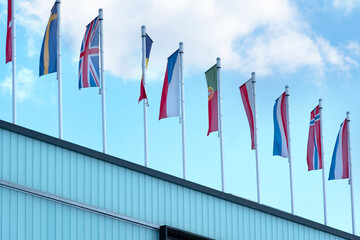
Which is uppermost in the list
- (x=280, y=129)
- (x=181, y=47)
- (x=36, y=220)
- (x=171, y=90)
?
(x=181, y=47)

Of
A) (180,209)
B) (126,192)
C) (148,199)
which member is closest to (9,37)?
(126,192)

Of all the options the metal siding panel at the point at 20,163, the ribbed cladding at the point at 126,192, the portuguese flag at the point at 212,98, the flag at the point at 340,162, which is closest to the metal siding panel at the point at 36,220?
the ribbed cladding at the point at 126,192

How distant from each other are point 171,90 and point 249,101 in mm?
3928

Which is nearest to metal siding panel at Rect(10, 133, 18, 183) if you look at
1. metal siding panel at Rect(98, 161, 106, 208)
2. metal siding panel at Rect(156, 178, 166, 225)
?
metal siding panel at Rect(98, 161, 106, 208)

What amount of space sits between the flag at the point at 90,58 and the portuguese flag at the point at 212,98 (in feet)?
17.2

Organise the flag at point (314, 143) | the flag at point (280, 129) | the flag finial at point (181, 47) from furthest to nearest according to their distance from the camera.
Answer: the flag at point (314, 143) → the flag at point (280, 129) → the flag finial at point (181, 47)

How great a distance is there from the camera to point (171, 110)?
30.0 m

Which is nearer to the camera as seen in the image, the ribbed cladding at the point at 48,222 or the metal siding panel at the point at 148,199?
the ribbed cladding at the point at 48,222

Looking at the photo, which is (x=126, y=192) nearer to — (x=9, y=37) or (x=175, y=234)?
(x=175, y=234)

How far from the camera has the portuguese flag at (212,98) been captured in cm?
3148

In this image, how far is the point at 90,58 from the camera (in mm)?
28609

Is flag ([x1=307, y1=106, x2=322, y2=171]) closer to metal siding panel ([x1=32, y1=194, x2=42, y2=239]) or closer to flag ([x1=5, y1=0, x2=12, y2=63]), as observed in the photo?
flag ([x1=5, y1=0, x2=12, y2=63])

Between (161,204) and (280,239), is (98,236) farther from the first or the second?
(280,239)

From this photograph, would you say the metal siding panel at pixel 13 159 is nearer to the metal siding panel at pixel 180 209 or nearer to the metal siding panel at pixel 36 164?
the metal siding panel at pixel 36 164
